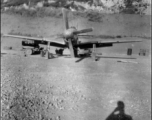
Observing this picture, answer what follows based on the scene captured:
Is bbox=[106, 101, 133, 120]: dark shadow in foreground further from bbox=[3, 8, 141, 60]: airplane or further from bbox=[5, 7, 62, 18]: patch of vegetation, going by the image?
bbox=[5, 7, 62, 18]: patch of vegetation

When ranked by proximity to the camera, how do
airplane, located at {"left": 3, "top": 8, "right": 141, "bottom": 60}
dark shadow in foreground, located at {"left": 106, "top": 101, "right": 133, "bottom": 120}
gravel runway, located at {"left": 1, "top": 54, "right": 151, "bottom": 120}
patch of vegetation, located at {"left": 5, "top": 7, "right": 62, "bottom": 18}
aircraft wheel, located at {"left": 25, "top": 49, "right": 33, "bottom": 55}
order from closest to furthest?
dark shadow in foreground, located at {"left": 106, "top": 101, "right": 133, "bottom": 120}
gravel runway, located at {"left": 1, "top": 54, "right": 151, "bottom": 120}
airplane, located at {"left": 3, "top": 8, "right": 141, "bottom": 60}
aircraft wheel, located at {"left": 25, "top": 49, "right": 33, "bottom": 55}
patch of vegetation, located at {"left": 5, "top": 7, "right": 62, "bottom": 18}

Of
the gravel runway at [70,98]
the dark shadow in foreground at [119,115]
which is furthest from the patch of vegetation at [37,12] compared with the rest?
the dark shadow in foreground at [119,115]

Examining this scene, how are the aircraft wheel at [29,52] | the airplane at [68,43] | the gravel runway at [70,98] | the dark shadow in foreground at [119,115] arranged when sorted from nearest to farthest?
1. the dark shadow in foreground at [119,115]
2. the gravel runway at [70,98]
3. the airplane at [68,43]
4. the aircraft wheel at [29,52]

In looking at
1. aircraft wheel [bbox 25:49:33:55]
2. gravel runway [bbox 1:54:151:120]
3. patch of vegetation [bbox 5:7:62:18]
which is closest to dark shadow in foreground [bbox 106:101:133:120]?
gravel runway [bbox 1:54:151:120]

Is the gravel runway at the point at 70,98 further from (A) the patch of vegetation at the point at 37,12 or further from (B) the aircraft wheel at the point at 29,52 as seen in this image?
(A) the patch of vegetation at the point at 37,12

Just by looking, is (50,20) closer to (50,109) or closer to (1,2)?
(1,2)

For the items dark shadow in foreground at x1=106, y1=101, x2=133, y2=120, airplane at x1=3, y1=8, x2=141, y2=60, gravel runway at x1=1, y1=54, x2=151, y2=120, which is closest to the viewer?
dark shadow in foreground at x1=106, y1=101, x2=133, y2=120

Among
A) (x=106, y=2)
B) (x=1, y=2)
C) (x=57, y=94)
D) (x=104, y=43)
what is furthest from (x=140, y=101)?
(x=1, y=2)

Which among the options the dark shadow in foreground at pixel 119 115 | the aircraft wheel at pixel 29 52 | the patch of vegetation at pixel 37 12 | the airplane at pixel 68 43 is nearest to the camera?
the dark shadow in foreground at pixel 119 115

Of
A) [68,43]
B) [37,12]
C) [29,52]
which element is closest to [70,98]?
[68,43]

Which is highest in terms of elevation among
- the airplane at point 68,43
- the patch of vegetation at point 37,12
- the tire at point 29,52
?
the patch of vegetation at point 37,12

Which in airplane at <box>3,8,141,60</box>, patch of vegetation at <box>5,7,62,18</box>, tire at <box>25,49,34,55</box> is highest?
patch of vegetation at <box>5,7,62,18</box>

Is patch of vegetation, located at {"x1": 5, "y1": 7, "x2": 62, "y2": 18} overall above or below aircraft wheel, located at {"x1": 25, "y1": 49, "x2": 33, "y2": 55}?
above
